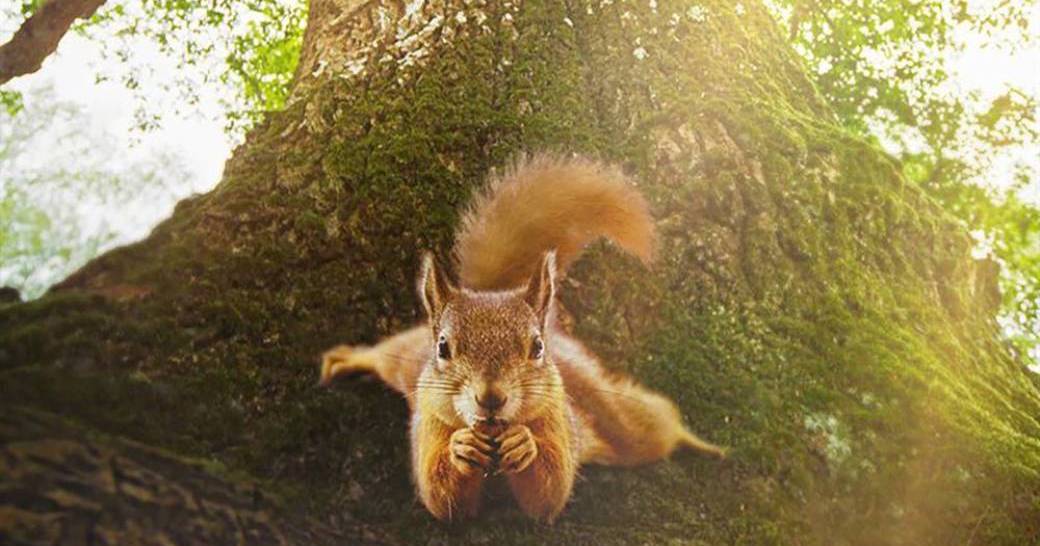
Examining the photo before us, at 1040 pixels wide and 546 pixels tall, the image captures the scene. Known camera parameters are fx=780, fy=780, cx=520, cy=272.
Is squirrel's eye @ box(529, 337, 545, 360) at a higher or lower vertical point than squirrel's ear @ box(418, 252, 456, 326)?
lower

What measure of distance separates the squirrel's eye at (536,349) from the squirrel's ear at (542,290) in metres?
0.07

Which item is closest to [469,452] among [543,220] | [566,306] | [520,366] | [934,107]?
[520,366]

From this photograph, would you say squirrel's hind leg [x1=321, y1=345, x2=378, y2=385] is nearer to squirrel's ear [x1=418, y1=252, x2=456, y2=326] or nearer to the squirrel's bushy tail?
squirrel's ear [x1=418, y1=252, x2=456, y2=326]

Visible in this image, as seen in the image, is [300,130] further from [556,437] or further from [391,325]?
[556,437]

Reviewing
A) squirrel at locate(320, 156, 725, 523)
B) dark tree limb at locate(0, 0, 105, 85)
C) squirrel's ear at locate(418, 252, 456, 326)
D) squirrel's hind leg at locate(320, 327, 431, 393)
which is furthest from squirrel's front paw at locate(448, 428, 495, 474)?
dark tree limb at locate(0, 0, 105, 85)

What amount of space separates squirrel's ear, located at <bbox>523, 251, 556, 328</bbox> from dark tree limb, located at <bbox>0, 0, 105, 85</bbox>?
3.43 metres

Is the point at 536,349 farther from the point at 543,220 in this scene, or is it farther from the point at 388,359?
the point at 543,220

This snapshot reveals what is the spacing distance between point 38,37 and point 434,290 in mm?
3322

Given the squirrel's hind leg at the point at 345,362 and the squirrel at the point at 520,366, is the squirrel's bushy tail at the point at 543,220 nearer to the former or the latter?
the squirrel at the point at 520,366

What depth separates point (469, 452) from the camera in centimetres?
188

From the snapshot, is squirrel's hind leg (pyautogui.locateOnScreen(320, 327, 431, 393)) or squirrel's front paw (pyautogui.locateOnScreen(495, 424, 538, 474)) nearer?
squirrel's front paw (pyautogui.locateOnScreen(495, 424, 538, 474))

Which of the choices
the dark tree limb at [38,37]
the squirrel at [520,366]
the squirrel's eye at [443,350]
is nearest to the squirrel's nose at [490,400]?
the squirrel at [520,366]

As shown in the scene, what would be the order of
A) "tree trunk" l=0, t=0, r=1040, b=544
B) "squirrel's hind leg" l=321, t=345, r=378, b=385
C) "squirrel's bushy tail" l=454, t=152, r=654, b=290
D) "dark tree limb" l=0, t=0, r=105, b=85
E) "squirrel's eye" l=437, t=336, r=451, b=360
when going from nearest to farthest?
"tree trunk" l=0, t=0, r=1040, b=544 < "squirrel's eye" l=437, t=336, r=451, b=360 < "squirrel's hind leg" l=321, t=345, r=378, b=385 < "squirrel's bushy tail" l=454, t=152, r=654, b=290 < "dark tree limb" l=0, t=0, r=105, b=85

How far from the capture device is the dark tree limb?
13.6ft
